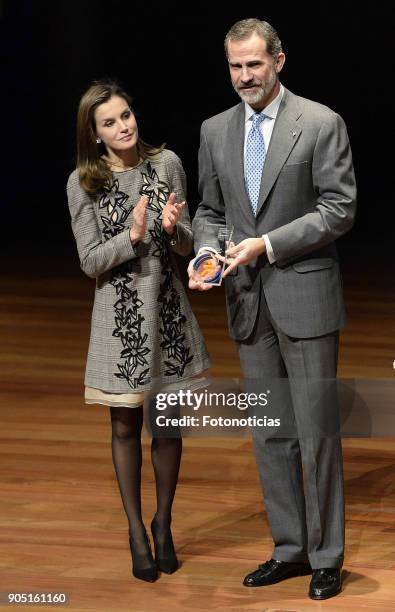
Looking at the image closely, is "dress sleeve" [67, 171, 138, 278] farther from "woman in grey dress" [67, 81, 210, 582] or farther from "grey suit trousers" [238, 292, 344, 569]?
"grey suit trousers" [238, 292, 344, 569]

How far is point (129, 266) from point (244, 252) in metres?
0.46

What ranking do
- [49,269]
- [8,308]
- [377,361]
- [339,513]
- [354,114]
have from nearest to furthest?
[339,513] → [377,361] → [8,308] → [49,269] → [354,114]

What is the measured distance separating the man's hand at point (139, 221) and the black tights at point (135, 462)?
1.85ft

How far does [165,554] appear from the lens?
3965 millimetres

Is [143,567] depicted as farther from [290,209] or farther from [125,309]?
[290,209]

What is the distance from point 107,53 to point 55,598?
28.4 feet

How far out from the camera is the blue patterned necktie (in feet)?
11.6

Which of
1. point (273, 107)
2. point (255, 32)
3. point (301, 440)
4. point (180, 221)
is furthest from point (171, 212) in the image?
point (301, 440)

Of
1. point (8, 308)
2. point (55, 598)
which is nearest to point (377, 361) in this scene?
point (8, 308)

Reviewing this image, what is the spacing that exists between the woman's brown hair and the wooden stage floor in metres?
1.03

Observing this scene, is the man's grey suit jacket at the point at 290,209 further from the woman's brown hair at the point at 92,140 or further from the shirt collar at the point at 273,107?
the woman's brown hair at the point at 92,140

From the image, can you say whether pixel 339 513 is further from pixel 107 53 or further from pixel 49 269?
pixel 107 53

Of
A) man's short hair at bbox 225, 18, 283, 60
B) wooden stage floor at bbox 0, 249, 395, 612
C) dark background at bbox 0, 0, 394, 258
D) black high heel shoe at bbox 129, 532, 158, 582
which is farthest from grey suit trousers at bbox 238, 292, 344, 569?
dark background at bbox 0, 0, 394, 258

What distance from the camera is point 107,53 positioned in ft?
38.6
